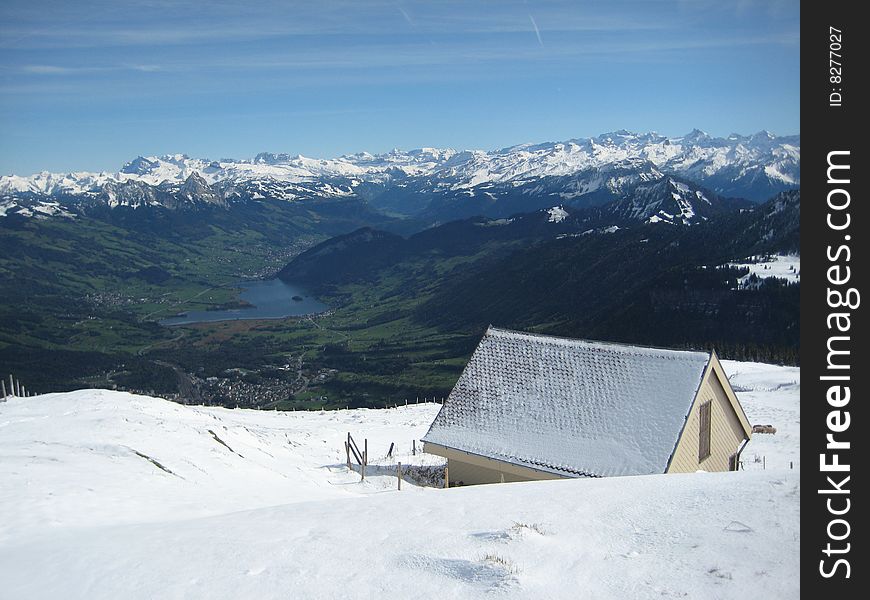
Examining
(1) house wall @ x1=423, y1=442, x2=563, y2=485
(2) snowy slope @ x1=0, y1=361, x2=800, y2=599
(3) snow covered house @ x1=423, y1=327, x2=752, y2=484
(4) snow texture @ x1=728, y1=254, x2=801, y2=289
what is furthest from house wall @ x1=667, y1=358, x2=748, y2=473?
(4) snow texture @ x1=728, y1=254, x2=801, y2=289

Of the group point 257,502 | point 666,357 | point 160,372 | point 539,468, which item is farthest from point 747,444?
point 160,372

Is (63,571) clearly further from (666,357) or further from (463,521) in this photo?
(666,357)

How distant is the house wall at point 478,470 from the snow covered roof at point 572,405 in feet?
0.77

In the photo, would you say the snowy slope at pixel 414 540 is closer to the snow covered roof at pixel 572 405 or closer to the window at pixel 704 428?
the snow covered roof at pixel 572 405

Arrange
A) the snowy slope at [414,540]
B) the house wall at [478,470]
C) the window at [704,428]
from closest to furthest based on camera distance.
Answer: the snowy slope at [414,540] < the house wall at [478,470] < the window at [704,428]

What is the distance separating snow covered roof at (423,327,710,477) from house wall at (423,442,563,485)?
234 mm

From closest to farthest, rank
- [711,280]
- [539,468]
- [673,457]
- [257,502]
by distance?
[257,502] → [673,457] → [539,468] → [711,280]

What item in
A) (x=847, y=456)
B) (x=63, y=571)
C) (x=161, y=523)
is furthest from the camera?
(x=161, y=523)

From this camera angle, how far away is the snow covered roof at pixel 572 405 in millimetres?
18734

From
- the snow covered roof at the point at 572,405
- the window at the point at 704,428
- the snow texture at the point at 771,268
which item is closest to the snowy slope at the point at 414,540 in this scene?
the snow covered roof at the point at 572,405

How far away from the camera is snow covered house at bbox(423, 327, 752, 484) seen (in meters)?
18.8

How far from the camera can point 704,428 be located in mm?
20188

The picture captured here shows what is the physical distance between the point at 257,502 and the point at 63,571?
26.0 ft

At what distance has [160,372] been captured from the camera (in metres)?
183
